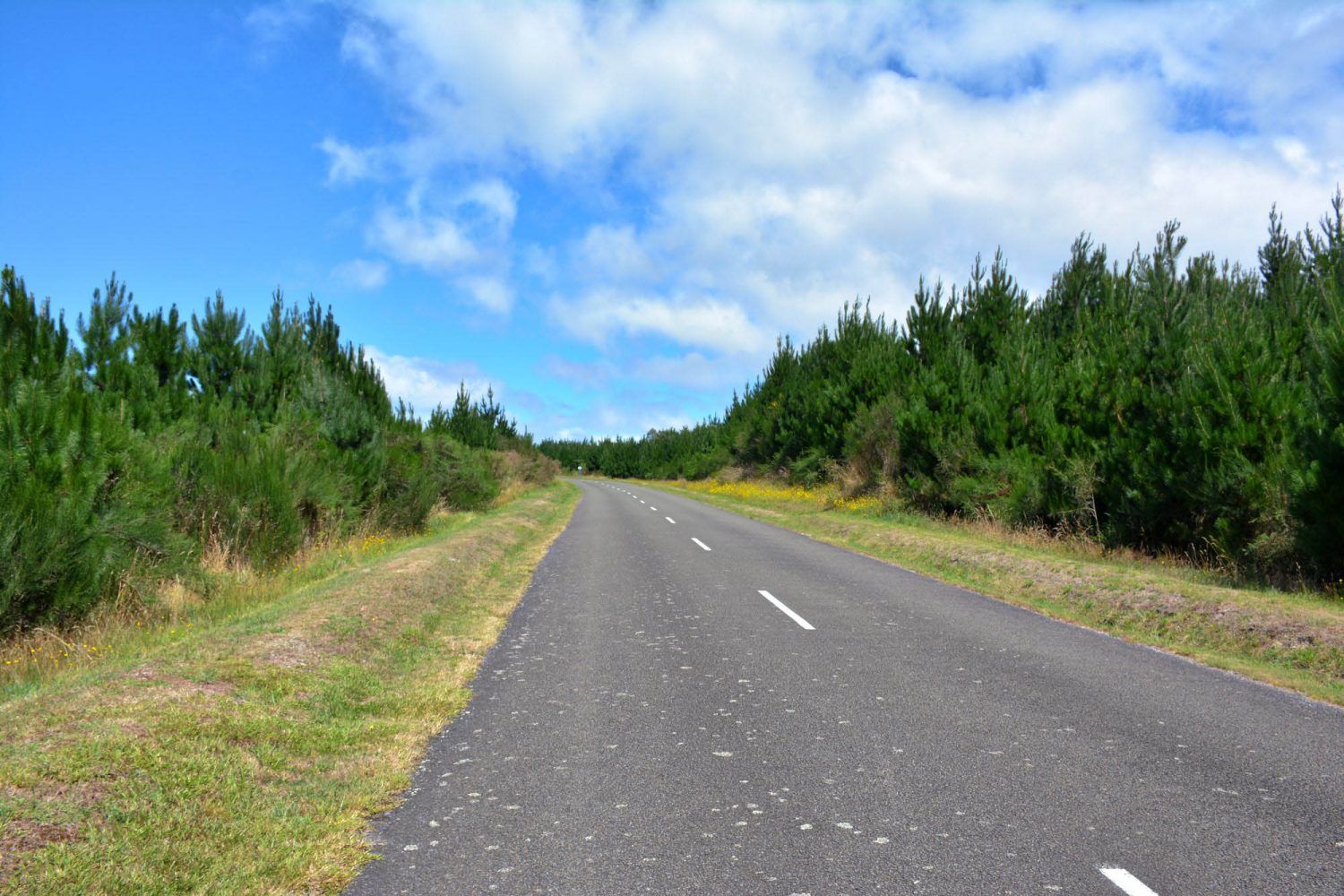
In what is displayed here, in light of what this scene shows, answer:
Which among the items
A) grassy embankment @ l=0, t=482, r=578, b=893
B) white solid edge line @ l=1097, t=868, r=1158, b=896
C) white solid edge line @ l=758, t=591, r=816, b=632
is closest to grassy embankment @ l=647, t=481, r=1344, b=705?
white solid edge line @ l=758, t=591, r=816, b=632

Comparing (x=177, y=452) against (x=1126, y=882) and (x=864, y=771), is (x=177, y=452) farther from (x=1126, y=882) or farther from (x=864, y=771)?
(x=1126, y=882)

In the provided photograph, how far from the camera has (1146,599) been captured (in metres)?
9.69

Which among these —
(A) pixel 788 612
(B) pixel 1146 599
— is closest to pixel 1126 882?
(A) pixel 788 612

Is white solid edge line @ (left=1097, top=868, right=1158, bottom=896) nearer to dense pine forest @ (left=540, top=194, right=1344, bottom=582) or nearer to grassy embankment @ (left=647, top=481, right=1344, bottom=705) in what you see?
grassy embankment @ (left=647, top=481, right=1344, bottom=705)

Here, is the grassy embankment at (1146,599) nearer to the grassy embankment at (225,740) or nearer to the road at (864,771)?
the road at (864,771)

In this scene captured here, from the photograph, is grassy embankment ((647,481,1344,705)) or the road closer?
the road

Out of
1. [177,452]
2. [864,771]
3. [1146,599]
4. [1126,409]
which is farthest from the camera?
[1126,409]

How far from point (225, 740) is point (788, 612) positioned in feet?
21.6

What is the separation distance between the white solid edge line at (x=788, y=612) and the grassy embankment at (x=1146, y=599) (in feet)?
11.1

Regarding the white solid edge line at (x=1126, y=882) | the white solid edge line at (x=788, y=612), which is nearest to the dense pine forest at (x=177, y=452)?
the white solid edge line at (x=788, y=612)

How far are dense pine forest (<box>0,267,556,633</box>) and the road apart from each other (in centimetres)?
444

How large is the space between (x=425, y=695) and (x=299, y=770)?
1.61m

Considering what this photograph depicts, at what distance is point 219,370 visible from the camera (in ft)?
59.3

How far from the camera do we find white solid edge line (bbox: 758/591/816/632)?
8852 mm
